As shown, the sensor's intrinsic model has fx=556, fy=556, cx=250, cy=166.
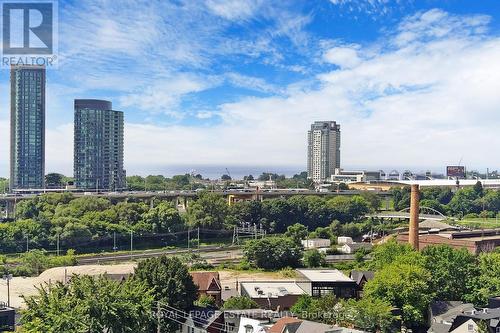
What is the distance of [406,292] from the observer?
3000cm

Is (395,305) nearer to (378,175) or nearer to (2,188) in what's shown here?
(2,188)

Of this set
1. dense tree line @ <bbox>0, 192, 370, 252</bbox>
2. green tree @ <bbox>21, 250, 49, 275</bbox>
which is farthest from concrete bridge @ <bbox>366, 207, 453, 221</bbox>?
green tree @ <bbox>21, 250, 49, 275</bbox>

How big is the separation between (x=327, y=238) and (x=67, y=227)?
98.6 feet

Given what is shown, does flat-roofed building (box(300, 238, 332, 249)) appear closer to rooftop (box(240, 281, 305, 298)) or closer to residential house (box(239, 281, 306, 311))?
rooftop (box(240, 281, 305, 298))

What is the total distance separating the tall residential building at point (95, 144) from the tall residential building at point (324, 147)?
262ft

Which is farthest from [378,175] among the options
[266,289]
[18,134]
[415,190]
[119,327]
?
[119,327]

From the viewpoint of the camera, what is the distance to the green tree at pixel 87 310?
68.1ft

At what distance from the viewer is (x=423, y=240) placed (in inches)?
2291

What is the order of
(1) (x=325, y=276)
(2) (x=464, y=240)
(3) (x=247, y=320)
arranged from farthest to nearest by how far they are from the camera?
(2) (x=464, y=240), (1) (x=325, y=276), (3) (x=247, y=320)

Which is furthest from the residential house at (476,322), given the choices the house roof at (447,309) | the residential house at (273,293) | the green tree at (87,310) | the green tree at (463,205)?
the green tree at (463,205)

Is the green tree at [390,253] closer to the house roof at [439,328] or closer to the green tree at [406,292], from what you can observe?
the green tree at [406,292]

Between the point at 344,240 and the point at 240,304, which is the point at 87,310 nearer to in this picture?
the point at 240,304

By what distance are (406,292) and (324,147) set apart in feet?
493

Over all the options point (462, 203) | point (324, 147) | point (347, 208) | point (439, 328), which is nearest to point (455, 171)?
point (324, 147)
